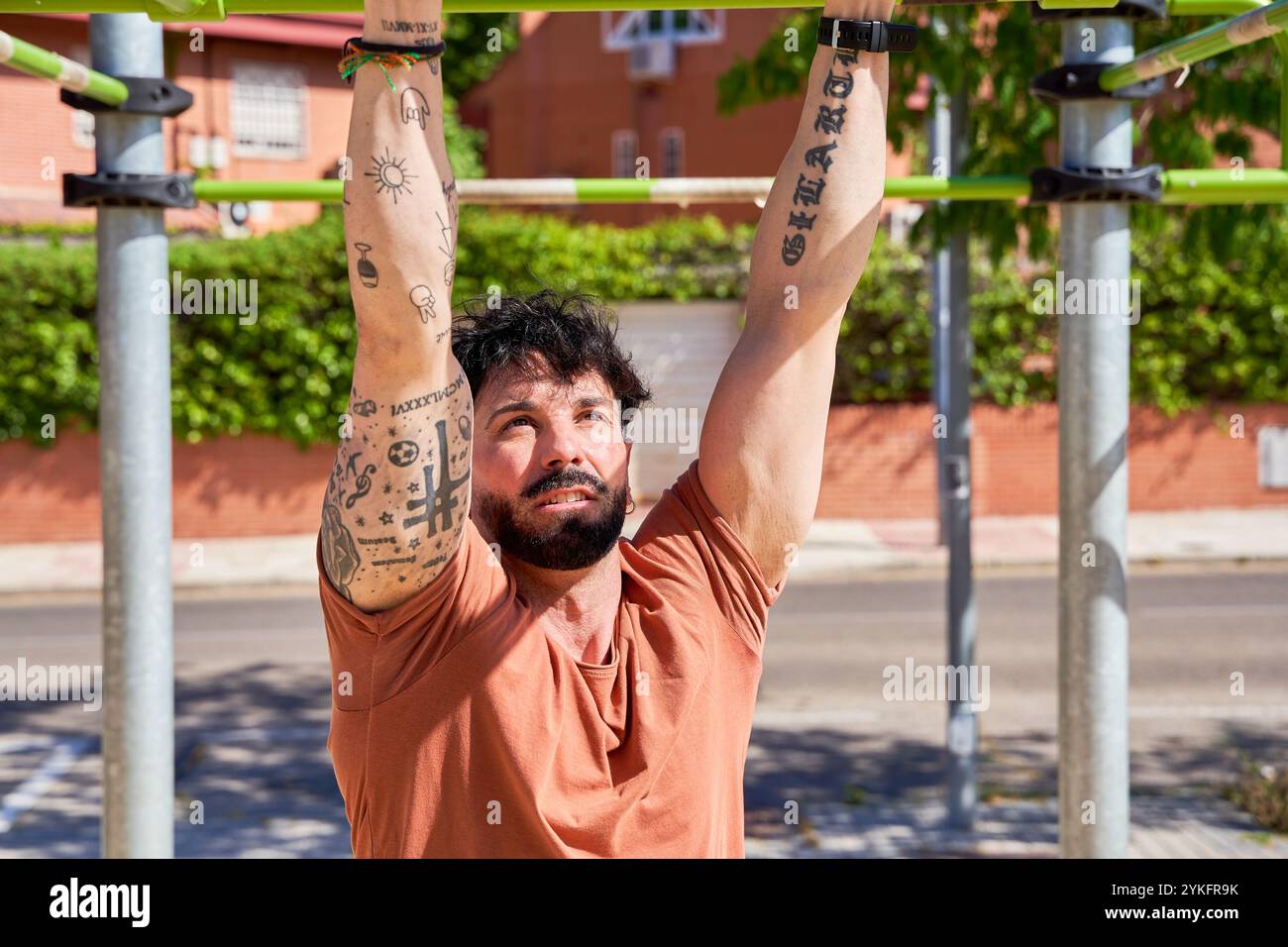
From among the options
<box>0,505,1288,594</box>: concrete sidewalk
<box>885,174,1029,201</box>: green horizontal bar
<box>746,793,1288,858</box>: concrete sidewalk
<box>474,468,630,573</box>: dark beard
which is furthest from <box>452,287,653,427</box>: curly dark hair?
<box>0,505,1288,594</box>: concrete sidewalk

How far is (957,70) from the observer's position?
5848 mm

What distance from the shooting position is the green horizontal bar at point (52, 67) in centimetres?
248

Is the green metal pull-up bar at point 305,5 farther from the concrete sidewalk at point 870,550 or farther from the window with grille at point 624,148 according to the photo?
the window with grille at point 624,148

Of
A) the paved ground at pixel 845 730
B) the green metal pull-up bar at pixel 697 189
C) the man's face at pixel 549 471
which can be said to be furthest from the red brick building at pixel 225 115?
the man's face at pixel 549 471

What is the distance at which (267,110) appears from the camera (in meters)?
20.5

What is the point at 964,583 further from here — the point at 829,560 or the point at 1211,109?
the point at 829,560

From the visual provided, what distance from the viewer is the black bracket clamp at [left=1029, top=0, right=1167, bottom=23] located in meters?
2.88

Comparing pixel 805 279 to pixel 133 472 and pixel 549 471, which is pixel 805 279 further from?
pixel 133 472

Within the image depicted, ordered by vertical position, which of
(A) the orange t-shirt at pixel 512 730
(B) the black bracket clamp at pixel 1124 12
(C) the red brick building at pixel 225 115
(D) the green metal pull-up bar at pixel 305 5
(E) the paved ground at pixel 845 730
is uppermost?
(C) the red brick building at pixel 225 115

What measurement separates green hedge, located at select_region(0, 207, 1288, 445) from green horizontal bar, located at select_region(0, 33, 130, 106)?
431 inches

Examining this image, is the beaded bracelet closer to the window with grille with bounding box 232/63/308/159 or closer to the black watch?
the black watch

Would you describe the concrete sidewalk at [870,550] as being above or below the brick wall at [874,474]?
below

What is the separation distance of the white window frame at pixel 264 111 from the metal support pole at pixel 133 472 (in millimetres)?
18347

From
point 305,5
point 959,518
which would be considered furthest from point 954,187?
point 959,518
